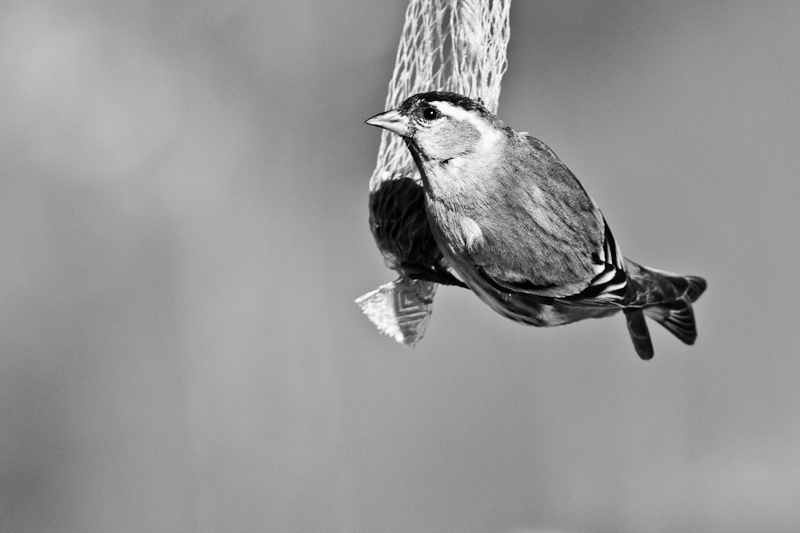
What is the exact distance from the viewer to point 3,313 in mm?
1367

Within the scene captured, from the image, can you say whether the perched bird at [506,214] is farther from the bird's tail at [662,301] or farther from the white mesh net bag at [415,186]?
the white mesh net bag at [415,186]

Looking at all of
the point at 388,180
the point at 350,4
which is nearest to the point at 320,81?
the point at 350,4

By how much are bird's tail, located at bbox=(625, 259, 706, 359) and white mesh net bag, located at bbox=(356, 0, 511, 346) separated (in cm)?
21

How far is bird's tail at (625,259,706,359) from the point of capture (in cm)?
89

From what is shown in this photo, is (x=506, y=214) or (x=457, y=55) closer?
(x=506, y=214)

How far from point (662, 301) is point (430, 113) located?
339mm

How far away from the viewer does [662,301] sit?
898 mm

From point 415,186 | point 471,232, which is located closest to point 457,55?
point 415,186

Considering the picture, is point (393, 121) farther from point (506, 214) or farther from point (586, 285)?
point (586, 285)

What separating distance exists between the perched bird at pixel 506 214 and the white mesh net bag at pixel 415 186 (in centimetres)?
12

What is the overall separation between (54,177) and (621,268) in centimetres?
96

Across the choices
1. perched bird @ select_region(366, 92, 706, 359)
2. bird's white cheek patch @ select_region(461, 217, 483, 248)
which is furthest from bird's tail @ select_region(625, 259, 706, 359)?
bird's white cheek patch @ select_region(461, 217, 483, 248)

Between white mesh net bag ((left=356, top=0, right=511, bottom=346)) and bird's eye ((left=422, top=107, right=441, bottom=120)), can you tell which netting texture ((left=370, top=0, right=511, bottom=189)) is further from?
bird's eye ((left=422, top=107, right=441, bottom=120))

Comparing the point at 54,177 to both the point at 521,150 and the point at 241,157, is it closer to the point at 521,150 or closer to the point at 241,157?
the point at 241,157
